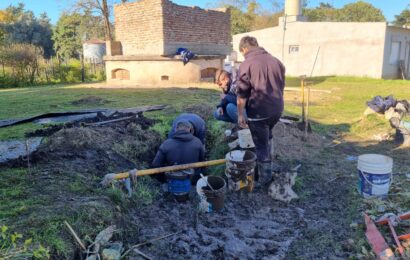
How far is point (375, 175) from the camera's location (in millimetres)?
4035

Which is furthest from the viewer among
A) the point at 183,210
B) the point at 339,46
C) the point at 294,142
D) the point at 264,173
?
the point at 339,46

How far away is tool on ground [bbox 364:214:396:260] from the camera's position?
2.91 m

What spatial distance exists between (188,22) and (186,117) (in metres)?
10.1

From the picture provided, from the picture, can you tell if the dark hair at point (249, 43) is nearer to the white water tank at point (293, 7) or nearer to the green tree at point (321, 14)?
the white water tank at point (293, 7)

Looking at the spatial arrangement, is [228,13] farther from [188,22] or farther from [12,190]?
[12,190]

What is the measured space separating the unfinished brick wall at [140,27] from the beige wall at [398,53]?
14.3 metres

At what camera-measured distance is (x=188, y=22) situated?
47.2 ft

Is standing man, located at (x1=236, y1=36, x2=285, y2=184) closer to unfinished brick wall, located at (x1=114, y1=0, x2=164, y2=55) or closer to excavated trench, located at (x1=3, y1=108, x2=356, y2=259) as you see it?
excavated trench, located at (x1=3, y1=108, x2=356, y2=259)

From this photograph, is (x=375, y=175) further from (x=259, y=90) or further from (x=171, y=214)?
(x=171, y=214)

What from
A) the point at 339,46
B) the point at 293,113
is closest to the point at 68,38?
the point at 339,46

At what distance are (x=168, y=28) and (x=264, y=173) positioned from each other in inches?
409

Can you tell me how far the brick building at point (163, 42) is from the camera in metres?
13.8

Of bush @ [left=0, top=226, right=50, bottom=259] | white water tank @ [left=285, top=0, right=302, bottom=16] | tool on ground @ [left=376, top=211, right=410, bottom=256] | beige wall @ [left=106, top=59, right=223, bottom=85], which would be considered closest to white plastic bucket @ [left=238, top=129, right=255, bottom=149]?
tool on ground @ [left=376, top=211, right=410, bottom=256]

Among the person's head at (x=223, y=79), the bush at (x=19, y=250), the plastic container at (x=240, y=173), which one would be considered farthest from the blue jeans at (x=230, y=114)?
the bush at (x=19, y=250)
